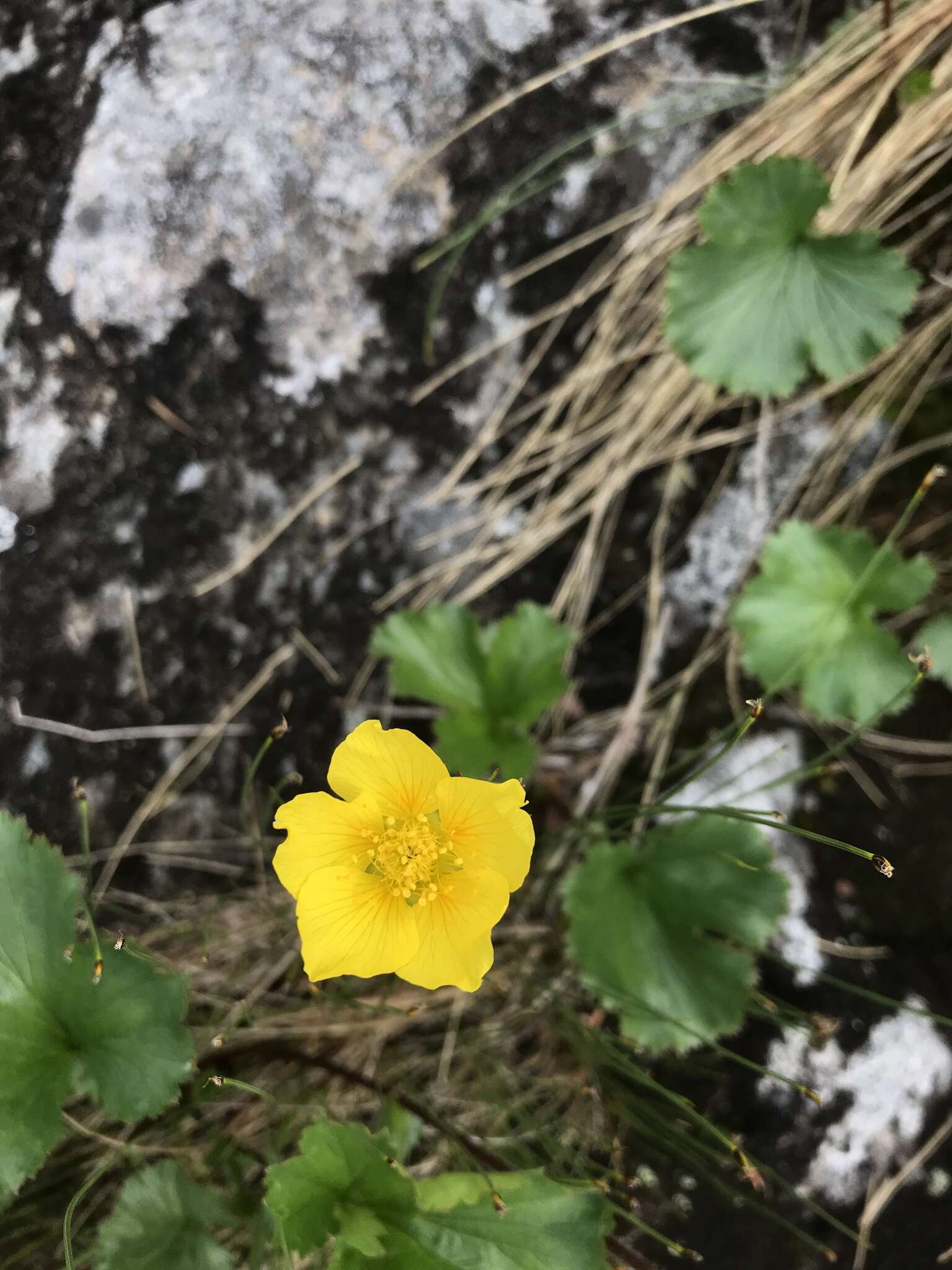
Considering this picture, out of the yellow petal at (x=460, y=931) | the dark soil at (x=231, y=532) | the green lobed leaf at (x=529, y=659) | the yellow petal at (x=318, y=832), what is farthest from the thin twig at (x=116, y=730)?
the yellow petal at (x=460, y=931)

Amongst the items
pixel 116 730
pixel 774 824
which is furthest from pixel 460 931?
pixel 116 730

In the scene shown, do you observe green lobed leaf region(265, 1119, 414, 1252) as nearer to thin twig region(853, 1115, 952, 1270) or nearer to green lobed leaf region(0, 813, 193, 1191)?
green lobed leaf region(0, 813, 193, 1191)

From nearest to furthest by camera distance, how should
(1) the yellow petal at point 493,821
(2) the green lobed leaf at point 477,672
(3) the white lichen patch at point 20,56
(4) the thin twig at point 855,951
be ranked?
(1) the yellow petal at point 493,821 → (3) the white lichen patch at point 20,56 → (2) the green lobed leaf at point 477,672 → (4) the thin twig at point 855,951

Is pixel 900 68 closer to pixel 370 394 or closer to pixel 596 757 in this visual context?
pixel 370 394

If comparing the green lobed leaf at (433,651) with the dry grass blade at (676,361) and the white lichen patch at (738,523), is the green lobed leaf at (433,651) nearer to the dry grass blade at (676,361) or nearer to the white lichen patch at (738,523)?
the dry grass blade at (676,361)

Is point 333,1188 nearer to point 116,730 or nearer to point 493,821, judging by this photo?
point 493,821
